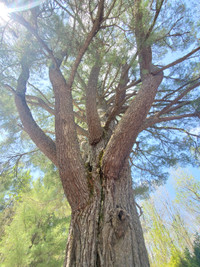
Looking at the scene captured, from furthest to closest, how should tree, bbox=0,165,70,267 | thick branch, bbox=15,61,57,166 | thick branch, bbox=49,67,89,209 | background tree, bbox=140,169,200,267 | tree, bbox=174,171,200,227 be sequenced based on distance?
tree, bbox=174,171,200,227 < background tree, bbox=140,169,200,267 < tree, bbox=0,165,70,267 < thick branch, bbox=15,61,57,166 < thick branch, bbox=49,67,89,209

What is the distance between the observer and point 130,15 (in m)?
1.84

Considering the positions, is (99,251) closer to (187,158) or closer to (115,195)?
(115,195)

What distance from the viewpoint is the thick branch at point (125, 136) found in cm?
128

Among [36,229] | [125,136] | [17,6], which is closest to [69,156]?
[125,136]

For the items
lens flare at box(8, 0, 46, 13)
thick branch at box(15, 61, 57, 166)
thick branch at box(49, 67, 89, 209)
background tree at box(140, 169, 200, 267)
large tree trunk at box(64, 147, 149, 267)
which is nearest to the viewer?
large tree trunk at box(64, 147, 149, 267)

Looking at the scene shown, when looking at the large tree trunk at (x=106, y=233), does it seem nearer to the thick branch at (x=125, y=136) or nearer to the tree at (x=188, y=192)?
the thick branch at (x=125, y=136)

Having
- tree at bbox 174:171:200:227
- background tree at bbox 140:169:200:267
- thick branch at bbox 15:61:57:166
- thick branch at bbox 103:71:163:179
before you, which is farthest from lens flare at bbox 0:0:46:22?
tree at bbox 174:171:200:227

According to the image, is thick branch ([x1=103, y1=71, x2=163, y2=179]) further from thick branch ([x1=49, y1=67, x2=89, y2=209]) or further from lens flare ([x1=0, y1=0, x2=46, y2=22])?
lens flare ([x1=0, y1=0, x2=46, y2=22])

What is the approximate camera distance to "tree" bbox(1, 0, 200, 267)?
1006 mm

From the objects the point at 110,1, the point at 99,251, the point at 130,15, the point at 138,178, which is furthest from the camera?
the point at 138,178

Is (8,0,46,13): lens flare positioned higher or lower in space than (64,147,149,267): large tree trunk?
higher

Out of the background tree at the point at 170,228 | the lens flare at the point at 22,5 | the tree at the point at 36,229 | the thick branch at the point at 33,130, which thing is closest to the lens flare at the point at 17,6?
the lens flare at the point at 22,5

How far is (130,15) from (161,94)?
136 cm

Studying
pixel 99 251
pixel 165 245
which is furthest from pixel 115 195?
pixel 165 245
